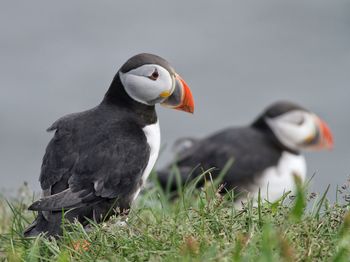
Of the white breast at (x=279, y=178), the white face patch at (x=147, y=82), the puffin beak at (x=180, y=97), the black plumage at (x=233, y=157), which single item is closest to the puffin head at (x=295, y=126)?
the black plumage at (x=233, y=157)

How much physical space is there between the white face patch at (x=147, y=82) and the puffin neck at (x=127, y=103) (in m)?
0.05

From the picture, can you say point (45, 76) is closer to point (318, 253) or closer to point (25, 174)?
point (25, 174)

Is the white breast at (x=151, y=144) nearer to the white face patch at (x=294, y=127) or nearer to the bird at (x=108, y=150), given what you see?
the bird at (x=108, y=150)

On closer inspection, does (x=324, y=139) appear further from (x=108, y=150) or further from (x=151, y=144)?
(x=108, y=150)

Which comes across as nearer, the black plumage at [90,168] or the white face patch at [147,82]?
the black plumage at [90,168]

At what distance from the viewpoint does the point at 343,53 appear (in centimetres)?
2056

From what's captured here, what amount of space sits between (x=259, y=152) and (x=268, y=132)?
66 cm

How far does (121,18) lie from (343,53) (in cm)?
533

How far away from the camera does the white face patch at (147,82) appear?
17.7 feet

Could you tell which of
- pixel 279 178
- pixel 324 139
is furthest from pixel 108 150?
pixel 324 139

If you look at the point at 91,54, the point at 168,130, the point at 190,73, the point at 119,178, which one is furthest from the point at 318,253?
the point at 91,54

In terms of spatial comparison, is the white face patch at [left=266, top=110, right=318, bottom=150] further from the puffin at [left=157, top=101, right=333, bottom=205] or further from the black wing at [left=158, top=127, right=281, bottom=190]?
the black wing at [left=158, top=127, right=281, bottom=190]

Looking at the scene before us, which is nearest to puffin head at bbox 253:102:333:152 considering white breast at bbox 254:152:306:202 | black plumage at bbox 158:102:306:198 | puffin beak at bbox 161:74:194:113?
black plumage at bbox 158:102:306:198

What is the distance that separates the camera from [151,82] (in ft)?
17.8
